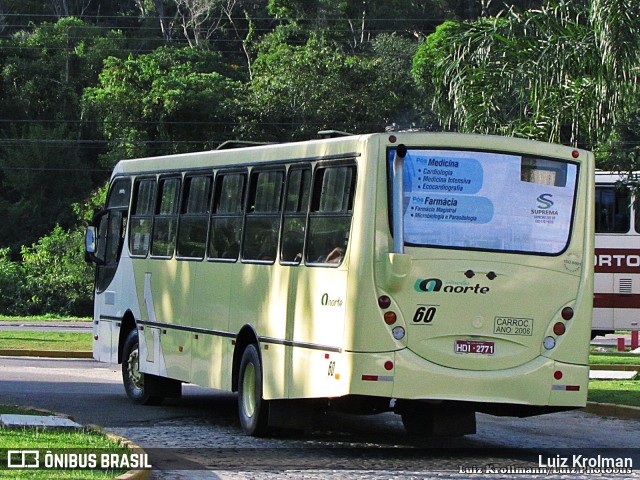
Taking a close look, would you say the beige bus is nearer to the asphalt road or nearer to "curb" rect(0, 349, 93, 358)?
the asphalt road

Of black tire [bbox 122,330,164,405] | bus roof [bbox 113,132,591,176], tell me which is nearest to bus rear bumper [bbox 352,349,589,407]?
bus roof [bbox 113,132,591,176]

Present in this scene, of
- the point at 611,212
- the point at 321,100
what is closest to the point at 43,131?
the point at 321,100

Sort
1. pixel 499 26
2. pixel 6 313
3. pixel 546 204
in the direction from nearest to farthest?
pixel 546 204, pixel 499 26, pixel 6 313

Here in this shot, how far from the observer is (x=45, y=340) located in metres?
30.1

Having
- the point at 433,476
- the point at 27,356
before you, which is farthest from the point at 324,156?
the point at 27,356

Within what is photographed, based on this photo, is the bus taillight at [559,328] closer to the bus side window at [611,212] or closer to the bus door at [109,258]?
the bus door at [109,258]

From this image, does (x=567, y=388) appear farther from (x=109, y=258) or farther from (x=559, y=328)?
(x=109, y=258)

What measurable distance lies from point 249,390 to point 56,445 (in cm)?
300

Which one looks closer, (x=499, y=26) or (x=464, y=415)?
(x=464, y=415)

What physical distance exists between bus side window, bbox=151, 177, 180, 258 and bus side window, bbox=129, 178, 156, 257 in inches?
9.6

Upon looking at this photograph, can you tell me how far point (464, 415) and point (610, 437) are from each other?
2.20 meters

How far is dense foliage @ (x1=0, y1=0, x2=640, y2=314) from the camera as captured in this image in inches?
2309

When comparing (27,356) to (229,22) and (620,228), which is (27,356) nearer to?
(620,228)

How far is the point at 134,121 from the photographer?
63.0m
